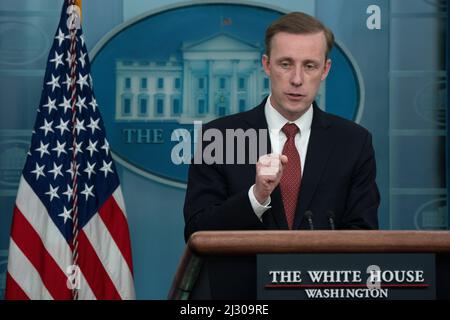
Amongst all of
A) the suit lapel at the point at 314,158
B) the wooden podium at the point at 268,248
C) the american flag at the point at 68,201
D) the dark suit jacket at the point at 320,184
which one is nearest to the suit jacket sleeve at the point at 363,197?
the dark suit jacket at the point at 320,184

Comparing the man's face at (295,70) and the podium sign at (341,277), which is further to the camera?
the man's face at (295,70)

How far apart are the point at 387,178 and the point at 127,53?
1364mm

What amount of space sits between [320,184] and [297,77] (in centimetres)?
31

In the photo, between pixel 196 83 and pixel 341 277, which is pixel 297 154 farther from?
pixel 196 83

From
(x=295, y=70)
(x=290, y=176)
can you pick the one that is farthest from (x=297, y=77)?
(x=290, y=176)

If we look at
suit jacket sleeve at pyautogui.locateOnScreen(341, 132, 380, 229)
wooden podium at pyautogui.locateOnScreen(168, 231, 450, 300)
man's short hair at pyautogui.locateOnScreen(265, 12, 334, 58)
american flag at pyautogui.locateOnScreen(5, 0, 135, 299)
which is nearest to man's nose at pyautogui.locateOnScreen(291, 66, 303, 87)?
man's short hair at pyautogui.locateOnScreen(265, 12, 334, 58)

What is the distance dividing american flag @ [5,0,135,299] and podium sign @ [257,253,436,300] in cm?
239

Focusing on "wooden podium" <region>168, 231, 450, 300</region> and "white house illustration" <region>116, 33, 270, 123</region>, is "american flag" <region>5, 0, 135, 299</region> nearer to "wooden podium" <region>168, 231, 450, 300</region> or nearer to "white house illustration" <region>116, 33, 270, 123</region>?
"white house illustration" <region>116, 33, 270, 123</region>

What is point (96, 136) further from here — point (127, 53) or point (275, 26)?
point (275, 26)

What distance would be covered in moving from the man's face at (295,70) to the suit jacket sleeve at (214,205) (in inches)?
11.0

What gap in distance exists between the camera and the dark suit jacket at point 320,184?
2.43 metres

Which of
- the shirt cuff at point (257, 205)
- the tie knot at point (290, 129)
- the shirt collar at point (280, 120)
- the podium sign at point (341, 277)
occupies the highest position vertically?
the shirt collar at point (280, 120)

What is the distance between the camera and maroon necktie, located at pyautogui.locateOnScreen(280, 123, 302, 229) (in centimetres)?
→ 246

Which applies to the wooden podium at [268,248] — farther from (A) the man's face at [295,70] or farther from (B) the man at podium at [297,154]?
(A) the man's face at [295,70]
